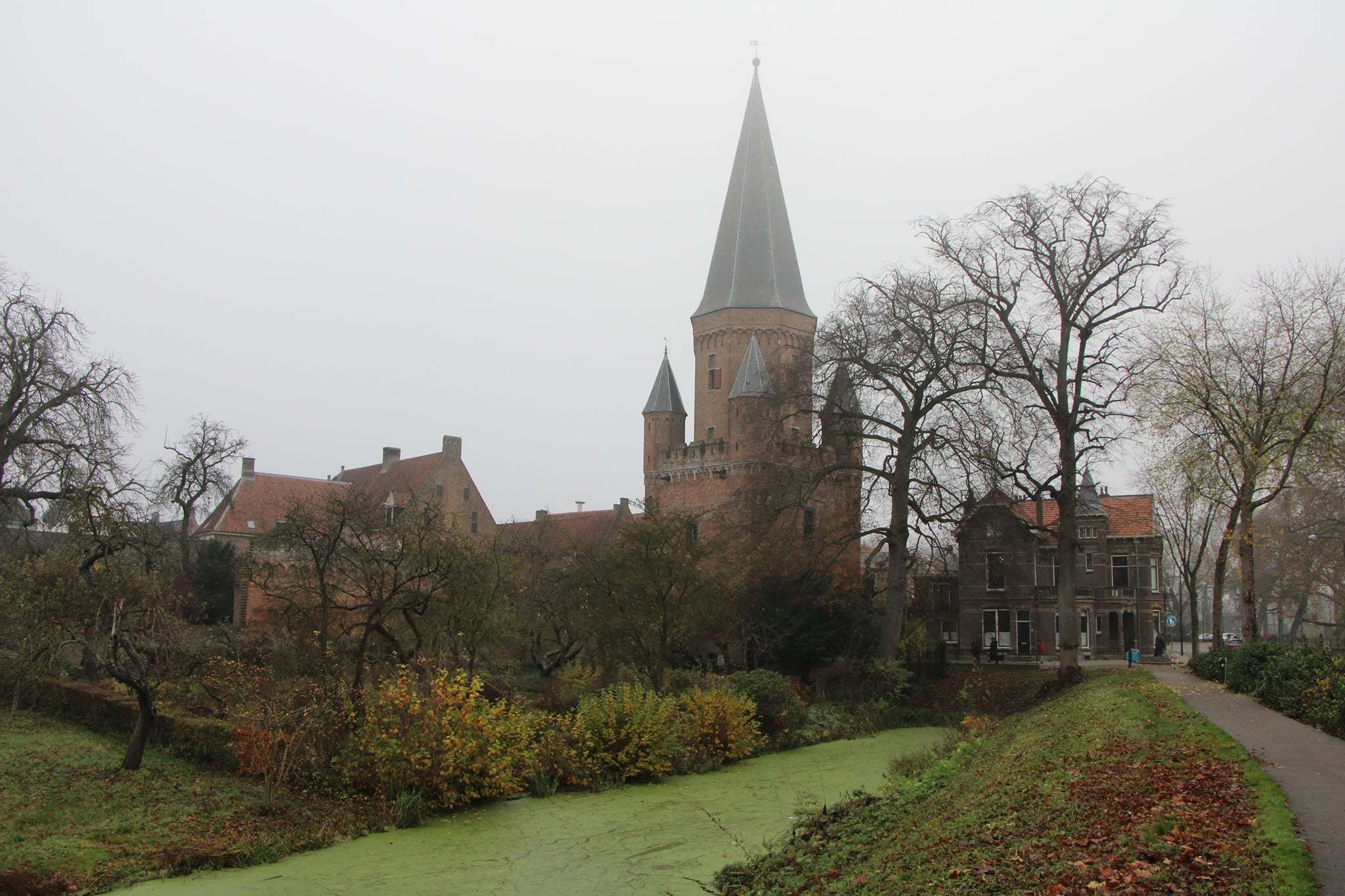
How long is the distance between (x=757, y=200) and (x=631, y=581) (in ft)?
96.5

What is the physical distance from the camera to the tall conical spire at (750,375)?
4775 centimetres

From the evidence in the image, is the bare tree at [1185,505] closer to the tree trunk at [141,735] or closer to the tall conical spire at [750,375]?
the tall conical spire at [750,375]

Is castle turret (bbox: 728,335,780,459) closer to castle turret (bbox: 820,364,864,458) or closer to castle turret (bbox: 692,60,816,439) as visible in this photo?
castle turret (bbox: 692,60,816,439)

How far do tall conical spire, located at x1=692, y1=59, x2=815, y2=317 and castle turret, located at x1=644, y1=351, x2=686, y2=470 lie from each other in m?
3.84

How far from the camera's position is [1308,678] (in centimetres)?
1705

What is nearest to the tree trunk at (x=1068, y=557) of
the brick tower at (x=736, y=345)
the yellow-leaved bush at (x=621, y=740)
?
the yellow-leaved bush at (x=621, y=740)

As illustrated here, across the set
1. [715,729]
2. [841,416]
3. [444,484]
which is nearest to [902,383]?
A: [841,416]

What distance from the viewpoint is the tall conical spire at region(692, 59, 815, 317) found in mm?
50562

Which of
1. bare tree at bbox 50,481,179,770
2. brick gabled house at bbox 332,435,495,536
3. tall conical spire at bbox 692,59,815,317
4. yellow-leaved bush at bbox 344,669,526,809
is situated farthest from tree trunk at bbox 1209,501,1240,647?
brick gabled house at bbox 332,435,495,536

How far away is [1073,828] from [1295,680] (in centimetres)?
1054

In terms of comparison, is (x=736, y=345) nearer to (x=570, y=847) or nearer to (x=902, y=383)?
(x=902, y=383)

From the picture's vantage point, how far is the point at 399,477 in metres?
59.6

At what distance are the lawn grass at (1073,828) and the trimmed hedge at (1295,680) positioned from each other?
169cm

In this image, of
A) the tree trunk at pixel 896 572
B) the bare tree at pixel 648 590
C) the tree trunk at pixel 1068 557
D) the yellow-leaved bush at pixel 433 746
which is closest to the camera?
the yellow-leaved bush at pixel 433 746
